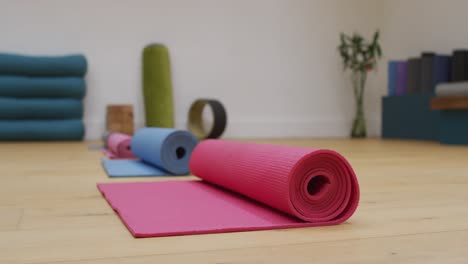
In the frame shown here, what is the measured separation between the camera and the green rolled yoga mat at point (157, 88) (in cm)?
510

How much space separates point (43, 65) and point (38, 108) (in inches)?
15.7

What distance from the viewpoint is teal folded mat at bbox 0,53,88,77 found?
4.77 m

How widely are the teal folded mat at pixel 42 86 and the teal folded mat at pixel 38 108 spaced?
0.18 feet

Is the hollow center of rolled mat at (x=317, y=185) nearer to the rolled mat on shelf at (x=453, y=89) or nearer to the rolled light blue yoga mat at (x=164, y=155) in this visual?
the rolled light blue yoga mat at (x=164, y=155)

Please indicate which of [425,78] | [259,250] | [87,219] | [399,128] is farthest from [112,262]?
[399,128]

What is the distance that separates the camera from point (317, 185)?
3.96 ft

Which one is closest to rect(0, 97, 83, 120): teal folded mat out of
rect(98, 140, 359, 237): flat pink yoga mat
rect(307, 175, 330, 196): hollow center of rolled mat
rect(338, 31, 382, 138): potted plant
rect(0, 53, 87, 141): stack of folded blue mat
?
rect(0, 53, 87, 141): stack of folded blue mat

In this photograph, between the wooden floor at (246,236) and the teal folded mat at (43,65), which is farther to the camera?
the teal folded mat at (43,65)

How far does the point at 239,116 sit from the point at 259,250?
15.8ft

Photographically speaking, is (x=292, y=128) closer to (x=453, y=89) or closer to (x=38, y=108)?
(x=453, y=89)

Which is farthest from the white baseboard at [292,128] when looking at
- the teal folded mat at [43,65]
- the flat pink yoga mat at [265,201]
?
the flat pink yoga mat at [265,201]

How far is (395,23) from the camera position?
603 cm

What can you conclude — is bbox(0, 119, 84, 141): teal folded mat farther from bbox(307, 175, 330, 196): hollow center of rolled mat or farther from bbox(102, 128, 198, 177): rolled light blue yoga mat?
bbox(307, 175, 330, 196): hollow center of rolled mat

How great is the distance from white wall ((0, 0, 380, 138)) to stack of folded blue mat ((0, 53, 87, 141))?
0.30 m
